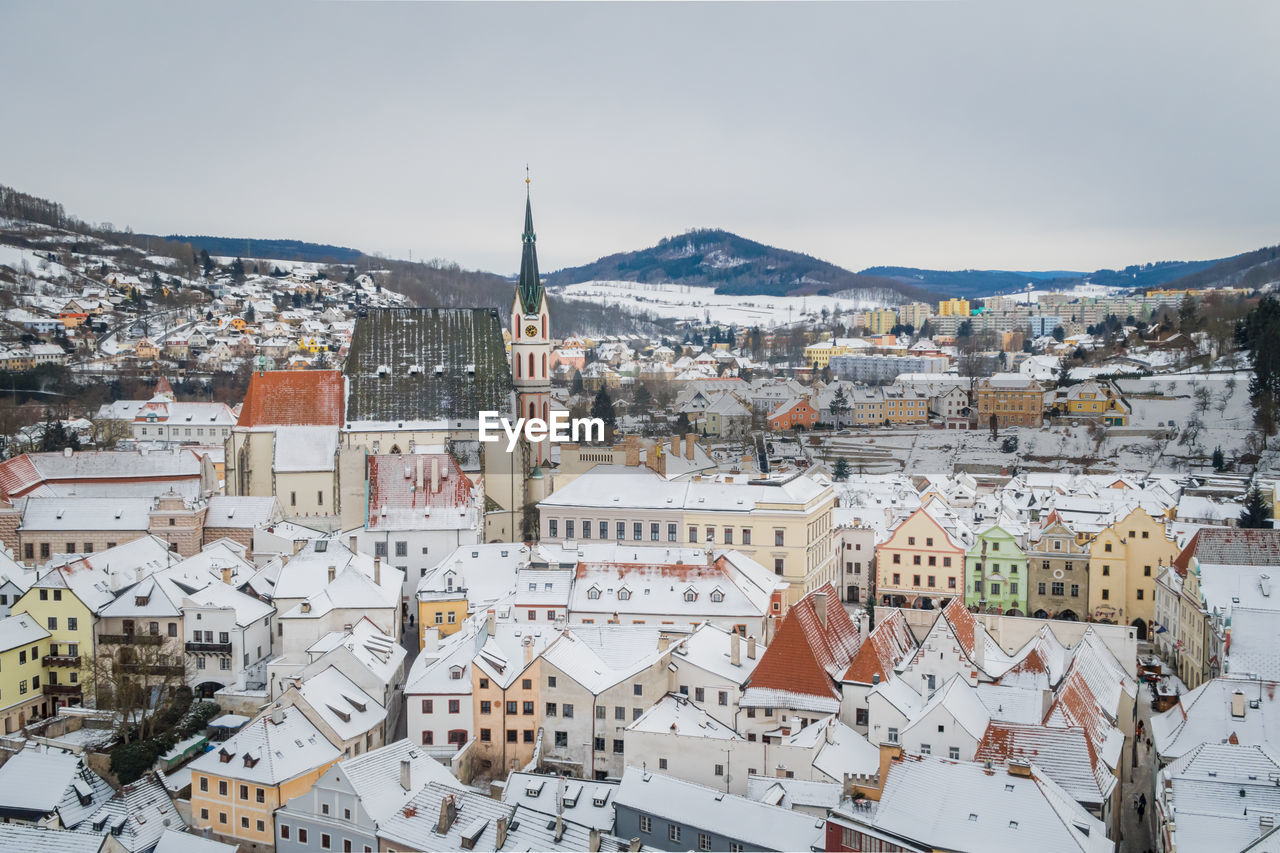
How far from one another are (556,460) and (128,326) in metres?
108

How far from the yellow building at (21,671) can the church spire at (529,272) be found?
3230 centimetres

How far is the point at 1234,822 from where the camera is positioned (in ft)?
85.9

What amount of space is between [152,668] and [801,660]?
22.2 metres

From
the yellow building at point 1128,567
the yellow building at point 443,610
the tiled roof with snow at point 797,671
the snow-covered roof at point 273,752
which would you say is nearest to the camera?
the snow-covered roof at point 273,752

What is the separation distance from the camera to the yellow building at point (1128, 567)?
177 ft

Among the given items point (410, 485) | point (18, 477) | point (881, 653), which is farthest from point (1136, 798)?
point (18, 477)

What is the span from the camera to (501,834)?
29453mm

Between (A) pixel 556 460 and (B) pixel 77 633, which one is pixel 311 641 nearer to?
(B) pixel 77 633

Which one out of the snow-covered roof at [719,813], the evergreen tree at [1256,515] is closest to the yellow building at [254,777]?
the snow-covered roof at [719,813]

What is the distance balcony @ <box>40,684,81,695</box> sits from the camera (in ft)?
135

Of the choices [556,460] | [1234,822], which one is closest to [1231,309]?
[556,460]

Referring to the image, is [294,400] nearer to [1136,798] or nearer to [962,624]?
[962,624]

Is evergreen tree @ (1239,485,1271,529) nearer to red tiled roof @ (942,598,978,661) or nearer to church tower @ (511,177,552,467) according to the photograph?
red tiled roof @ (942,598,978,661)

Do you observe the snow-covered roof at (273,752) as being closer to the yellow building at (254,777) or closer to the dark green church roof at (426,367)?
the yellow building at (254,777)
